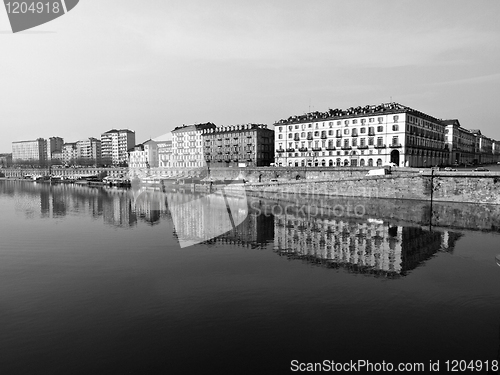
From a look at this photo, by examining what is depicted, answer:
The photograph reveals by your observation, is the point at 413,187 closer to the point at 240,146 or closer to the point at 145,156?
the point at 240,146

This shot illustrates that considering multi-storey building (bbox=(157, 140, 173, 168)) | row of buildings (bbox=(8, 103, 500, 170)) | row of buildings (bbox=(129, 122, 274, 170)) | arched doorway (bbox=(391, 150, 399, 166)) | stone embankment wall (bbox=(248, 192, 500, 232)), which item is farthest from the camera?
multi-storey building (bbox=(157, 140, 173, 168))

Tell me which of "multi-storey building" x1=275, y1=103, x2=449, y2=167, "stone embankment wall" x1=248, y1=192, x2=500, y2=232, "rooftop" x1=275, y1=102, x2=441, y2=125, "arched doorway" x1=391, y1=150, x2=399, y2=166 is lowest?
"stone embankment wall" x1=248, y1=192, x2=500, y2=232

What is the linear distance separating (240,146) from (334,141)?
128 ft

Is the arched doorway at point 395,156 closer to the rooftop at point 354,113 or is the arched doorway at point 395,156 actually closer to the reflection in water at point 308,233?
the rooftop at point 354,113

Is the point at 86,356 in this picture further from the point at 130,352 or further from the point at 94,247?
the point at 94,247

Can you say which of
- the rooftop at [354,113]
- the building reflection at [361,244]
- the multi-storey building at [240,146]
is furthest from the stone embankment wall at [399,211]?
the multi-storey building at [240,146]

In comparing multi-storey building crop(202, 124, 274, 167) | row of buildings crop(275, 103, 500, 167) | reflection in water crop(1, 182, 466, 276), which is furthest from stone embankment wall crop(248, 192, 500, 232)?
multi-storey building crop(202, 124, 274, 167)

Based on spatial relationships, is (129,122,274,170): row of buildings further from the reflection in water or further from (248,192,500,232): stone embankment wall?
the reflection in water

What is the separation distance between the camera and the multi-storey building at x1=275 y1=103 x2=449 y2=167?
9125 centimetres

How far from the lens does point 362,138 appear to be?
96812 millimetres

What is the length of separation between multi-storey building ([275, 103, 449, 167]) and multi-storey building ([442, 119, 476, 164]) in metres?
12.8

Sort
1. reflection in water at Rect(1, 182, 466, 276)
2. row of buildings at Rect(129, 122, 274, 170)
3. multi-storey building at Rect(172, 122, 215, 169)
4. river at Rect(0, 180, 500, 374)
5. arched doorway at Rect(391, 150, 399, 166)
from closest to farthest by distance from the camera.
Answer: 1. river at Rect(0, 180, 500, 374)
2. reflection in water at Rect(1, 182, 466, 276)
3. arched doorway at Rect(391, 150, 399, 166)
4. row of buildings at Rect(129, 122, 274, 170)
5. multi-storey building at Rect(172, 122, 215, 169)

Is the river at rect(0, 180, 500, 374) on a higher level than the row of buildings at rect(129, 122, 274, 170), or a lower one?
lower

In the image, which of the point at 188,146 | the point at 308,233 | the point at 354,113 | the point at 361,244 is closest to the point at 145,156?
the point at 188,146
